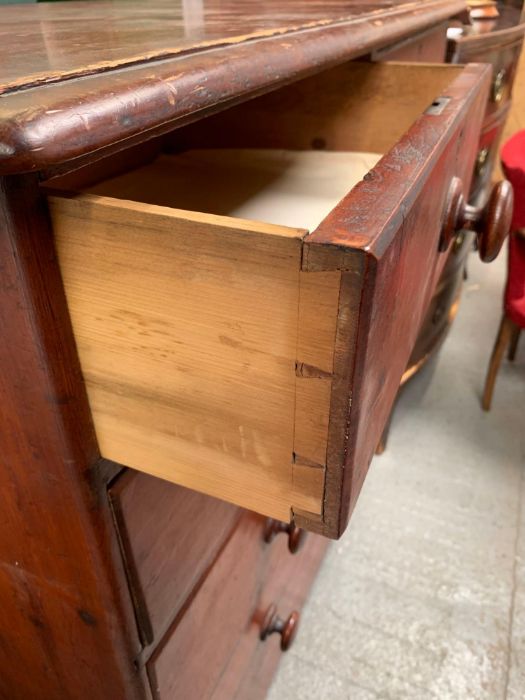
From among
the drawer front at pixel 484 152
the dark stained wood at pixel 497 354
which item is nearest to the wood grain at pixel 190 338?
the drawer front at pixel 484 152

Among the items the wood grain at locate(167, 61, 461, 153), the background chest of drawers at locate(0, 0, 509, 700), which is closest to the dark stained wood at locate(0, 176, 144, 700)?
the background chest of drawers at locate(0, 0, 509, 700)

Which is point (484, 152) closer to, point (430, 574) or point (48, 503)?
point (430, 574)

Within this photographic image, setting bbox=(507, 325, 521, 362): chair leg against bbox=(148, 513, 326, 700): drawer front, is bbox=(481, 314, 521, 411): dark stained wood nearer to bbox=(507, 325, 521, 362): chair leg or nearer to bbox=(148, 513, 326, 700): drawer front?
bbox=(507, 325, 521, 362): chair leg

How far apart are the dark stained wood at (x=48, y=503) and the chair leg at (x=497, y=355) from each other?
1180 millimetres

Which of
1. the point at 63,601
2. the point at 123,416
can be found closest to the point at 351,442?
the point at 123,416

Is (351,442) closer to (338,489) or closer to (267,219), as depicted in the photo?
(338,489)

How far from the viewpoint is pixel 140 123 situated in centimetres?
26

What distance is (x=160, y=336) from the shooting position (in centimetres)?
31

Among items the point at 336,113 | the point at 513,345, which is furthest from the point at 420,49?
the point at 513,345

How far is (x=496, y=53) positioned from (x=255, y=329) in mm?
1204

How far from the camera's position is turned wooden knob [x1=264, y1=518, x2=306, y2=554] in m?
0.71

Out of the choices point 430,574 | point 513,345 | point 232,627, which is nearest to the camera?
point 232,627

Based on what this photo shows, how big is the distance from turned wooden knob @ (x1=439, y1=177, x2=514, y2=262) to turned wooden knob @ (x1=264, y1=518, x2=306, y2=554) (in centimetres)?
36

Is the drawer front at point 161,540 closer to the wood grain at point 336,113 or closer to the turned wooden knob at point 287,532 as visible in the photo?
the turned wooden knob at point 287,532
